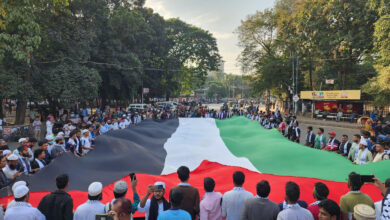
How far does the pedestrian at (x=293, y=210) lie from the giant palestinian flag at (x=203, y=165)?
1.58 meters

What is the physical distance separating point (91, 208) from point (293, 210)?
2390mm

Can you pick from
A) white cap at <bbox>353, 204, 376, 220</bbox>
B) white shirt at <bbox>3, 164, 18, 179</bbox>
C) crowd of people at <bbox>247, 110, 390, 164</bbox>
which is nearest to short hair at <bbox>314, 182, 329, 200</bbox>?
white cap at <bbox>353, 204, 376, 220</bbox>

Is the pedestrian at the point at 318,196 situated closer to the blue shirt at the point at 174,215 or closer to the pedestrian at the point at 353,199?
the pedestrian at the point at 353,199

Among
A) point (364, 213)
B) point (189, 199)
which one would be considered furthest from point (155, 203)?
point (364, 213)

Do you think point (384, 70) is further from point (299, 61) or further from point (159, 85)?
point (159, 85)

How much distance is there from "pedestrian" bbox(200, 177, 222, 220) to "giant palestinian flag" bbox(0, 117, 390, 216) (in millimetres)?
1498

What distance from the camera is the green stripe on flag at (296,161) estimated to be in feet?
17.0

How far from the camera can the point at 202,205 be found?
3133 millimetres

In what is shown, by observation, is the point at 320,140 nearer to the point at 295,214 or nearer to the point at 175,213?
the point at 295,214

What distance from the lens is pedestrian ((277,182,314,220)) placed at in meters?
2.55

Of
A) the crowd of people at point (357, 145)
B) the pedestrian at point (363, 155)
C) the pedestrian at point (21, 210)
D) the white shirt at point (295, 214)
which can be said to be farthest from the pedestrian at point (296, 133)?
the pedestrian at point (21, 210)

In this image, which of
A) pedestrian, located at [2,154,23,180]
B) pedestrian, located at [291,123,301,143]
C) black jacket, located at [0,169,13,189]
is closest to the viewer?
black jacket, located at [0,169,13,189]

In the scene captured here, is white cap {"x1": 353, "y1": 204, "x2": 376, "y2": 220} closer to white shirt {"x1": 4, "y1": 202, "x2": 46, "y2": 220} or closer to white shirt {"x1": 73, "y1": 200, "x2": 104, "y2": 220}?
white shirt {"x1": 73, "y1": 200, "x2": 104, "y2": 220}

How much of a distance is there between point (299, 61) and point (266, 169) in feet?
78.1
